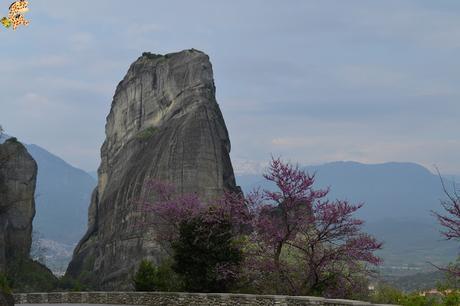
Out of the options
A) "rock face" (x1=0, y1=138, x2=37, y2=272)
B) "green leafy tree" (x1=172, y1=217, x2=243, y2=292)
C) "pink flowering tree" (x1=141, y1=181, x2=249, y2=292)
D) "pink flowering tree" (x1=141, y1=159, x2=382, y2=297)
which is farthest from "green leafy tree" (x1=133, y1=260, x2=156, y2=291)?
"rock face" (x1=0, y1=138, x2=37, y2=272)

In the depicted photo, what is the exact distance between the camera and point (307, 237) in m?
33.2

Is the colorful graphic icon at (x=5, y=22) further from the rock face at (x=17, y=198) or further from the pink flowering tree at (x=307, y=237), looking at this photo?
the rock face at (x=17, y=198)

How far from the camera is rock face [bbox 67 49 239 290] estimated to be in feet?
346

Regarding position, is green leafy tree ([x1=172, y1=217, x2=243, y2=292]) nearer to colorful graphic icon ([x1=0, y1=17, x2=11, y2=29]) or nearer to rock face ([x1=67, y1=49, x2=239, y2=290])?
colorful graphic icon ([x1=0, y1=17, x2=11, y2=29])

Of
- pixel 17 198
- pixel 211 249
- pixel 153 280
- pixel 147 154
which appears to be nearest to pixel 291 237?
pixel 211 249

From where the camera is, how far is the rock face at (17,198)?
366 feet

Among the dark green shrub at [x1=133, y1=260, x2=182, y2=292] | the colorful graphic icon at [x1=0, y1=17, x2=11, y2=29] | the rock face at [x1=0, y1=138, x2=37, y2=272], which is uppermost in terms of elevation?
the rock face at [x1=0, y1=138, x2=37, y2=272]

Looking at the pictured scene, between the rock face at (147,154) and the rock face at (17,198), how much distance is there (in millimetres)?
12881

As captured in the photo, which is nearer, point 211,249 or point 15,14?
point 15,14

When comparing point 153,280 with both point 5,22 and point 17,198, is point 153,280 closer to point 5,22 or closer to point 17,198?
point 5,22

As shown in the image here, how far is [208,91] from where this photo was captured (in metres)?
120

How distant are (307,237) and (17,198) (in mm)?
90775

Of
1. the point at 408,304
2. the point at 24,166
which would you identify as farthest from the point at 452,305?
the point at 24,166

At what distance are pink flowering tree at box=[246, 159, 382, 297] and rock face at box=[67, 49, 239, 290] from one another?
60.8 metres
